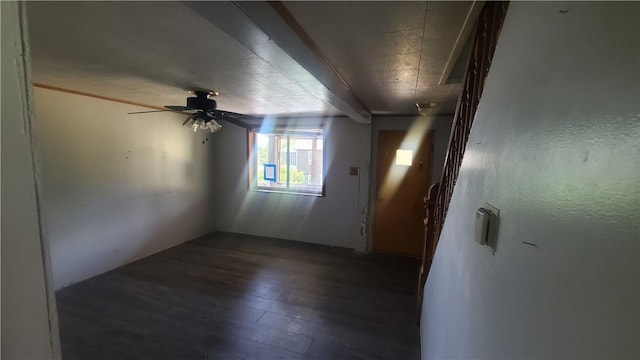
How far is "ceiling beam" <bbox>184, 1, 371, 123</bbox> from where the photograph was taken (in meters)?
1.01

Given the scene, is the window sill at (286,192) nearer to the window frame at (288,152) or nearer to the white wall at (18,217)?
the window frame at (288,152)

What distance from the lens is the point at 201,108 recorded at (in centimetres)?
266

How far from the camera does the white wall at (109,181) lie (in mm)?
2969

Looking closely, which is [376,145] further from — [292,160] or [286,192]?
[286,192]

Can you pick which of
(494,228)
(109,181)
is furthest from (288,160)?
(494,228)

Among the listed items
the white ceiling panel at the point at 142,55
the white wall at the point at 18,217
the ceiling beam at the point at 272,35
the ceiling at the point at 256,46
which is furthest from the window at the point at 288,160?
the white wall at the point at 18,217

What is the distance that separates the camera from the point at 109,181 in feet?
11.5

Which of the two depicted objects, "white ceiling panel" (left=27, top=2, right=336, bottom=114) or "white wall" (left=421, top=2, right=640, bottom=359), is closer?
"white wall" (left=421, top=2, right=640, bottom=359)

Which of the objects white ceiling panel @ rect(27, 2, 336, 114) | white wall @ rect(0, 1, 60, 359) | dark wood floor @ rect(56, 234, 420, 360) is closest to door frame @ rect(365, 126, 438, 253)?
dark wood floor @ rect(56, 234, 420, 360)

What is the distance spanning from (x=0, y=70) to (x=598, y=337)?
0.83 metres

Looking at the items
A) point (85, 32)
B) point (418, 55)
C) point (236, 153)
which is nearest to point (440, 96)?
point (418, 55)

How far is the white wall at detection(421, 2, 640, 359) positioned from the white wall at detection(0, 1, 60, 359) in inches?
29.5

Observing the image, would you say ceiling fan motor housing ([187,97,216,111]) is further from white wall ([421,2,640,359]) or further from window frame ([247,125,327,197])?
white wall ([421,2,640,359])

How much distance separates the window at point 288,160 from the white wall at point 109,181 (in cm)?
99
